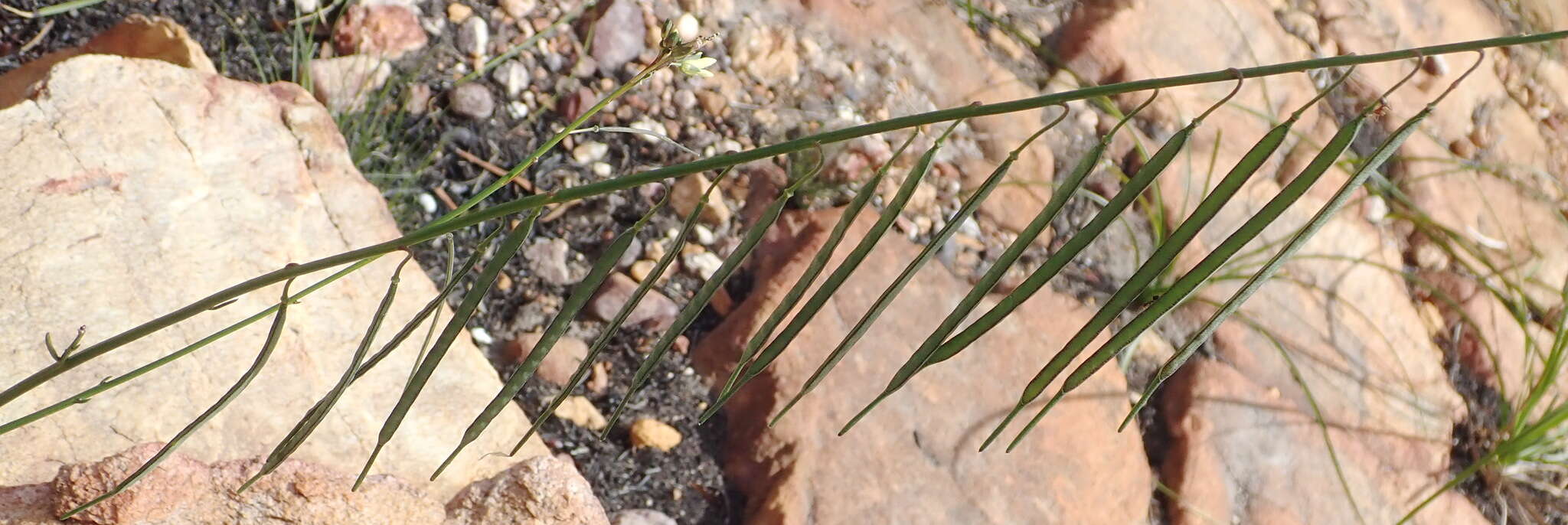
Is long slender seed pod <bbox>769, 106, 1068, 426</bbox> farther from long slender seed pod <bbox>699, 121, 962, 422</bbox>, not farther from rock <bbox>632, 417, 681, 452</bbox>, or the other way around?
rock <bbox>632, 417, 681, 452</bbox>

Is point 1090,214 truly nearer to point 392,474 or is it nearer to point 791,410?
point 791,410

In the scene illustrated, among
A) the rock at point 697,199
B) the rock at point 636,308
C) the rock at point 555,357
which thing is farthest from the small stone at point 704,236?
the rock at point 555,357

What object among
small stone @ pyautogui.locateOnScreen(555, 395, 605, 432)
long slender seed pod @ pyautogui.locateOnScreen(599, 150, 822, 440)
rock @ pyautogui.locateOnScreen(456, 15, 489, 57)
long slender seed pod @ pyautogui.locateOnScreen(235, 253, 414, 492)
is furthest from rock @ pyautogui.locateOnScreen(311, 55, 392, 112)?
long slender seed pod @ pyautogui.locateOnScreen(599, 150, 822, 440)

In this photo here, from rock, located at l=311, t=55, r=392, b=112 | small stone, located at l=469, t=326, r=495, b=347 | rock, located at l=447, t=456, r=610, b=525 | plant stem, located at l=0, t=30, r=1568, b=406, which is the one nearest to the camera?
plant stem, located at l=0, t=30, r=1568, b=406

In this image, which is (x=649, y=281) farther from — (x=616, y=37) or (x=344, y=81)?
(x=616, y=37)

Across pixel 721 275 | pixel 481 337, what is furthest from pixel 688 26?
pixel 721 275

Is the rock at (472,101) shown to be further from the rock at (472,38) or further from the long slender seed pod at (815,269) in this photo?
the long slender seed pod at (815,269)
